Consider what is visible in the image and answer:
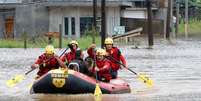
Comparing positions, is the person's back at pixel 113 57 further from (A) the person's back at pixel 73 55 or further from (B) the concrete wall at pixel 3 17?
(B) the concrete wall at pixel 3 17

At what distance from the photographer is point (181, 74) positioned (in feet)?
93.9

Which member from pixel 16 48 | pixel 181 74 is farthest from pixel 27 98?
pixel 16 48

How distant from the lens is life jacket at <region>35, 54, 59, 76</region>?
20.0 m

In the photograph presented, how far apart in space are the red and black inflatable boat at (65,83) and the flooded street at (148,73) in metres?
0.18

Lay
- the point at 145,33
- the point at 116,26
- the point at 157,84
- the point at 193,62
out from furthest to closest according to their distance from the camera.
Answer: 1. the point at 145,33
2. the point at 116,26
3. the point at 193,62
4. the point at 157,84

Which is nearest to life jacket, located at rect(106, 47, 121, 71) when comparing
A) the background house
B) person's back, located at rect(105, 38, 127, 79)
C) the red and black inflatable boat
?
person's back, located at rect(105, 38, 127, 79)

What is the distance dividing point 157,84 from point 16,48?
23.3 metres

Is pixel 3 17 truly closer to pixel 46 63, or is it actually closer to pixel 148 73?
pixel 148 73

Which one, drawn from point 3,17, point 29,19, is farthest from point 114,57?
point 3,17

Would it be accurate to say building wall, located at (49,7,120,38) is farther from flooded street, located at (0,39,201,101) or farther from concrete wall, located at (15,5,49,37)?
flooded street, located at (0,39,201,101)

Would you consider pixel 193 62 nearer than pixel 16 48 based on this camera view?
Yes

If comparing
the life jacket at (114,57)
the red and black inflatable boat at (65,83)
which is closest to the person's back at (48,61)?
the red and black inflatable boat at (65,83)

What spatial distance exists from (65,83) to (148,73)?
409 inches

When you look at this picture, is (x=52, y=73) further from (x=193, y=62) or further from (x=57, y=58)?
(x=193, y=62)
